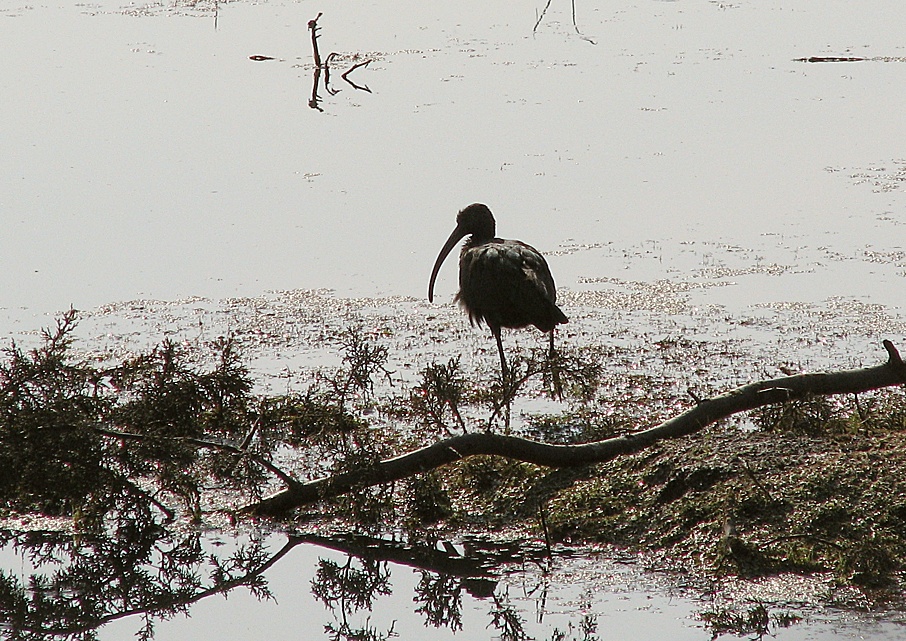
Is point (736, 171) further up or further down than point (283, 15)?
further down

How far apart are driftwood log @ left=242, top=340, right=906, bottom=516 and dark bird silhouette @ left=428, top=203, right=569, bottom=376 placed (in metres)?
2.10

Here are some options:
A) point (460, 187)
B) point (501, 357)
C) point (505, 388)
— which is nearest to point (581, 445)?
point (505, 388)

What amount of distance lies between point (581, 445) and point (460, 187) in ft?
27.4

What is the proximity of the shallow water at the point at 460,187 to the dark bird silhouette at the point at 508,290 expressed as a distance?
59 centimetres

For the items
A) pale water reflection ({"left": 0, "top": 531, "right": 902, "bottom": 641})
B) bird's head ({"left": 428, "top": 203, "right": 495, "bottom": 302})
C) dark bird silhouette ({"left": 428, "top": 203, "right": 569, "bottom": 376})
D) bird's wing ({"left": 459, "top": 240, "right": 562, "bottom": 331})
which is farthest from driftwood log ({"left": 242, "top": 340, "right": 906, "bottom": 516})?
bird's head ({"left": 428, "top": 203, "right": 495, "bottom": 302})

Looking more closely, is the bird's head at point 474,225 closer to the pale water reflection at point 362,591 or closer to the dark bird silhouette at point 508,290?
the dark bird silhouette at point 508,290

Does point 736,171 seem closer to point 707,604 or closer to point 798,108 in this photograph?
point 798,108

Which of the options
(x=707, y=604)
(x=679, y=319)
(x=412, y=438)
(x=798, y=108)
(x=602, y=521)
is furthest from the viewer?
(x=798, y=108)

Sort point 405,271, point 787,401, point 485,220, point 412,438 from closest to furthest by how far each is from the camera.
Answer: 1. point 787,401
2. point 412,438
3. point 485,220
4. point 405,271

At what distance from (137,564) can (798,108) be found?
13.8 meters

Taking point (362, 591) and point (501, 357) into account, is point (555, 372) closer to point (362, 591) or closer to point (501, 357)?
point (501, 357)

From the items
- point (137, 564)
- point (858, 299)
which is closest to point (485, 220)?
point (858, 299)

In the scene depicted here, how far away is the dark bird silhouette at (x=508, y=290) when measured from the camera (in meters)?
8.65

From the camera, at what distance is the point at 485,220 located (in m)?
10.6
